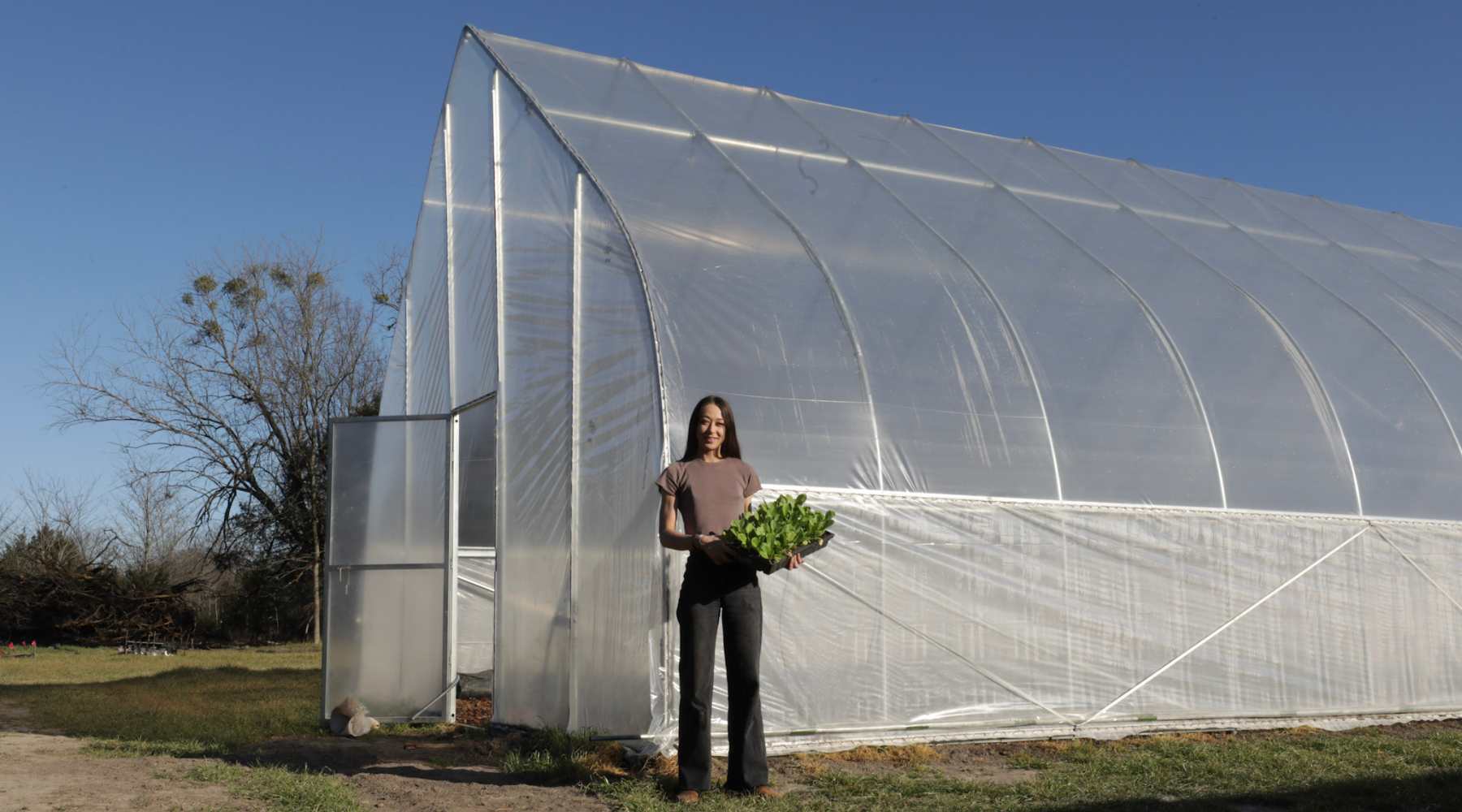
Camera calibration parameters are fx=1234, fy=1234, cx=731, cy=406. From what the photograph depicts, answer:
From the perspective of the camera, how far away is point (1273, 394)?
336 inches

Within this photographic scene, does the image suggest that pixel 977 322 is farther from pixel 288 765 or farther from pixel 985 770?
pixel 288 765

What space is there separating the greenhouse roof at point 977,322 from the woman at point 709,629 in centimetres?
105

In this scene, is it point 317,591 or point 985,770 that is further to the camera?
point 317,591

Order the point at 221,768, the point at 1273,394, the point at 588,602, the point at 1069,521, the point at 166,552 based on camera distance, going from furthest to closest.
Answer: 1. the point at 166,552
2. the point at 1273,394
3. the point at 1069,521
4. the point at 588,602
5. the point at 221,768

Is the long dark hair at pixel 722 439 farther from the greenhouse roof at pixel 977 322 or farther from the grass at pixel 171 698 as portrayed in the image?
the grass at pixel 171 698

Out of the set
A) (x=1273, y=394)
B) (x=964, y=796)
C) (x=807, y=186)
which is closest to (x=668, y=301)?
(x=807, y=186)

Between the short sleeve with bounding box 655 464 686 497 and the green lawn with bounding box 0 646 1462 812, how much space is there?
1.34 metres

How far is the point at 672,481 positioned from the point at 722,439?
0.32m

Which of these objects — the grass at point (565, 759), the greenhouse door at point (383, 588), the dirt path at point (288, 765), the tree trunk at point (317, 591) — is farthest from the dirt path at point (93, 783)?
the tree trunk at point (317, 591)

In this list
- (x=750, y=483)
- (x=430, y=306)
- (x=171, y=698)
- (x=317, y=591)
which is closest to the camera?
(x=750, y=483)

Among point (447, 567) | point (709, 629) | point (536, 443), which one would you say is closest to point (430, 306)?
point (447, 567)

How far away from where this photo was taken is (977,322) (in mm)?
7996

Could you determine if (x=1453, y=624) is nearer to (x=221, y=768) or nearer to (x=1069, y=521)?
(x=1069, y=521)

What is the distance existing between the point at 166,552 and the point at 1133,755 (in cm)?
2609
